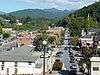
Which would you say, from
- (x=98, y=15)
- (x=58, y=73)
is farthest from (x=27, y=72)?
(x=98, y=15)

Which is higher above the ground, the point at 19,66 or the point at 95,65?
the point at 95,65

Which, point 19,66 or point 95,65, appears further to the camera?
point 19,66

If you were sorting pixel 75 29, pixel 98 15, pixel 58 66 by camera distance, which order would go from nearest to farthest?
pixel 58 66
pixel 75 29
pixel 98 15

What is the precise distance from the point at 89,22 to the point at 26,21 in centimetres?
7035

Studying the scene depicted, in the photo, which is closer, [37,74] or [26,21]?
[37,74]

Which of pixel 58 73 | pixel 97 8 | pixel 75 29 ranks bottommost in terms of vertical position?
pixel 58 73

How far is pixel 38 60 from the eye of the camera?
116 feet

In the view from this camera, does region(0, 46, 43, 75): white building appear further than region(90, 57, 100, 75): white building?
Yes

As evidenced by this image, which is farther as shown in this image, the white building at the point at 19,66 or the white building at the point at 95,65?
the white building at the point at 19,66

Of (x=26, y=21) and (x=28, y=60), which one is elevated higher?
(x=26, y=21)

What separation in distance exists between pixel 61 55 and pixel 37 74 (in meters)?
24.0

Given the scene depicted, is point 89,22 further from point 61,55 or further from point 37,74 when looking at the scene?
point 37,74

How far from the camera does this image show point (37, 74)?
33406 mm

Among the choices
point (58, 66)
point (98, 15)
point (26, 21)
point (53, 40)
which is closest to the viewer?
point (58, 66)
